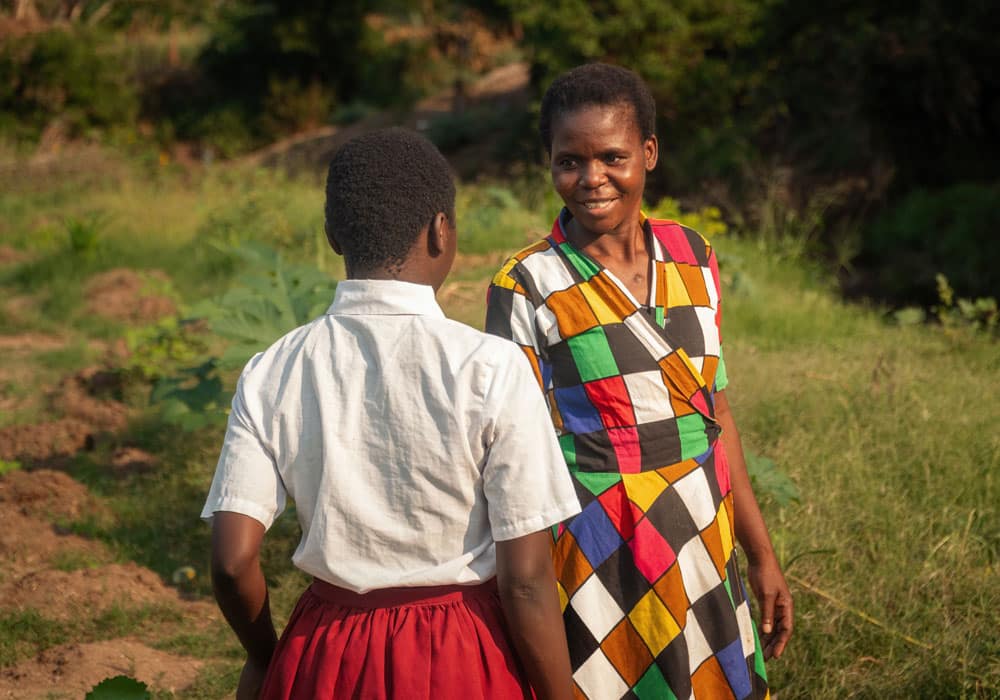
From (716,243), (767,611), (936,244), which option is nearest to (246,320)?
(767,611)

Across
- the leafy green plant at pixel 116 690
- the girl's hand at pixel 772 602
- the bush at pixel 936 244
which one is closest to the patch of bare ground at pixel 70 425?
the leafy green plant at pixel 116 690

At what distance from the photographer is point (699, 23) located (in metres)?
12.3

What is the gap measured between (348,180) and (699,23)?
38.2 ft

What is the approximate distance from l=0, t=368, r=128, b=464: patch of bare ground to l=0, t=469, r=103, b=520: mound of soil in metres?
0.45

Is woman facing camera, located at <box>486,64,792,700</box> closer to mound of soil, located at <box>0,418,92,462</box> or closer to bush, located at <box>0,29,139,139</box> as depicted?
mound of soil, located at <box>0,418,92,462</box>

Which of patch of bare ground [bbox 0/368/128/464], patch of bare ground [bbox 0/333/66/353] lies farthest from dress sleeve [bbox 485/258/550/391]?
patch of bare ground [bbox 0/333/66/353]

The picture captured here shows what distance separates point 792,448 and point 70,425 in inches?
130

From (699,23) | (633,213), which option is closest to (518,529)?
(633,213)

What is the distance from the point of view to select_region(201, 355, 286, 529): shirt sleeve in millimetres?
1435

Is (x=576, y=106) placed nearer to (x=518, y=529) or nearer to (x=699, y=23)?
(x=518, y=529)

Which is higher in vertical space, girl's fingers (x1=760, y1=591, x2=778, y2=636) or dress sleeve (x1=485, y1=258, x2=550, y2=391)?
dress sleeve (x1=485, y1=258, x2=550, y2=391)

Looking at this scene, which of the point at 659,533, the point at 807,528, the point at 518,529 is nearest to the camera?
the point at 518,529

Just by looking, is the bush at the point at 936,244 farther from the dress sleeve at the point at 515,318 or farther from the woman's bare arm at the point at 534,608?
the woman's bare arm at the point at 534,608

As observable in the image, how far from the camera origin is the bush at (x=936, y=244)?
871 cm
